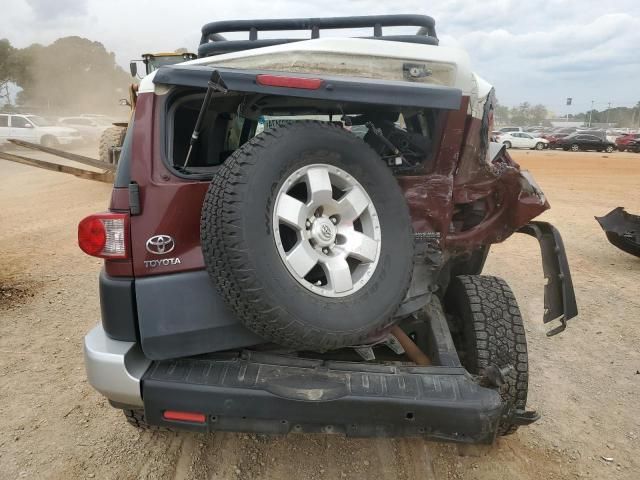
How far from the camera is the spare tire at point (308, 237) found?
6.85 feet

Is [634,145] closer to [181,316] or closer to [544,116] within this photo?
[181,316]

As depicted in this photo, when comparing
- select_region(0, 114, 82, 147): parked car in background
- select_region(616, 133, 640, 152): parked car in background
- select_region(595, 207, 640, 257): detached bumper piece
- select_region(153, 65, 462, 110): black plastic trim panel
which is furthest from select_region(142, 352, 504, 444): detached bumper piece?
select_region(616, 133, 640, 152): parked car in background

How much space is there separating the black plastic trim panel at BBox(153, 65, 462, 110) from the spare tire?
0.51 ft

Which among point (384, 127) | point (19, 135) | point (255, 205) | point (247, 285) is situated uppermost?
point (384, 127)

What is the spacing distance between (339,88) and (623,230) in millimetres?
5950

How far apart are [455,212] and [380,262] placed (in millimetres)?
894

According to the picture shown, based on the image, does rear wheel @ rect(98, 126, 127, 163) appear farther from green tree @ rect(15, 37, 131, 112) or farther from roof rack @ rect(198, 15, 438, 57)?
green tree @ rect(15, 37, 131, 112)

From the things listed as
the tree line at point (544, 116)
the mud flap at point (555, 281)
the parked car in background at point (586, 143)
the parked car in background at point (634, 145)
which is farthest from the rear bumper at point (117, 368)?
the tree line at point (544, 116)

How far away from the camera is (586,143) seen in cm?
3450

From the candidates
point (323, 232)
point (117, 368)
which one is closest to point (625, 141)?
point (323, 232)

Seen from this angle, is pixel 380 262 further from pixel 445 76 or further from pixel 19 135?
pixel 19 135

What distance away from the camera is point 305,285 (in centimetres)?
224

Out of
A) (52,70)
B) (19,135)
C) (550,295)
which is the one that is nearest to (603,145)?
(19,135)

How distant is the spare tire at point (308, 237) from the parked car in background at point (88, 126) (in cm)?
2716
